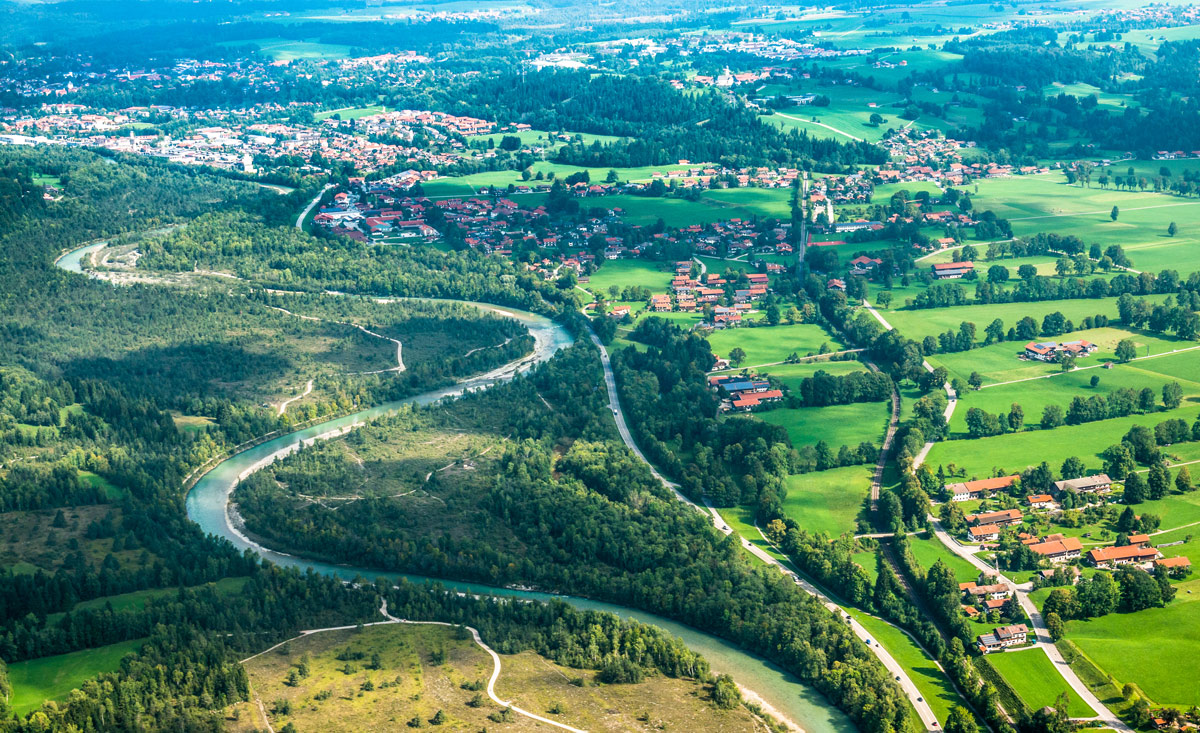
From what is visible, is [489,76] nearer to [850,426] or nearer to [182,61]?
[182,61]

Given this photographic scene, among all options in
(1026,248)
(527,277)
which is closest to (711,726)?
(527,277)

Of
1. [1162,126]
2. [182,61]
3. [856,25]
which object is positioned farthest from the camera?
[856,25]

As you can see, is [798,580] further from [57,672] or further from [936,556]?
[57,672]

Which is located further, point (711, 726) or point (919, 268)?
point (919, 268)

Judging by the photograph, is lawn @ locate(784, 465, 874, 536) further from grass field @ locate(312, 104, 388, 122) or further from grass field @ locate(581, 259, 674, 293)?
grass field @ locate(312, 104, 388, 122)

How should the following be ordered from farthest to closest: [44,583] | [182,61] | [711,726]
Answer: [182,61] < [44,583] < [711,726]

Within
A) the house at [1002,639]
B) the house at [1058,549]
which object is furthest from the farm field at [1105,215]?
the house at [1002,639]
